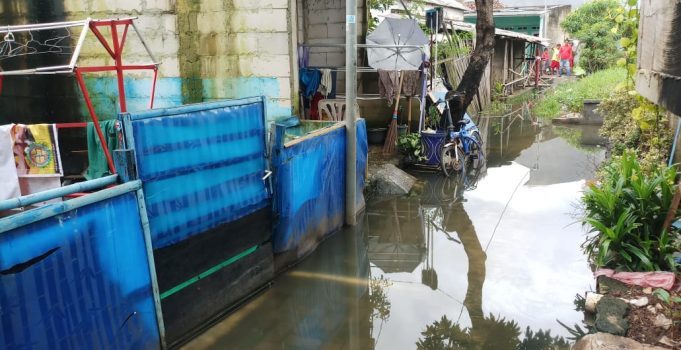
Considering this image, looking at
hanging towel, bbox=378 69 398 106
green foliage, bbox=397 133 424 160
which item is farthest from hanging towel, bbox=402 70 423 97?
green foliage, bbox=397 133 424 160

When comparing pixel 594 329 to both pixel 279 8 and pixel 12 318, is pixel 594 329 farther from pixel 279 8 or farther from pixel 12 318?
pixel 279 8

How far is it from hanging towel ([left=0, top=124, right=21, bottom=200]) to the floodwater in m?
2.29

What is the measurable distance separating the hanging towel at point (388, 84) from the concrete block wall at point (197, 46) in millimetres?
3347

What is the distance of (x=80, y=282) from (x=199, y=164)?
1580mm

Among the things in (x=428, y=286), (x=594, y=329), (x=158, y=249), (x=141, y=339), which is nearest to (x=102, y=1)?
(x=158, y=249)

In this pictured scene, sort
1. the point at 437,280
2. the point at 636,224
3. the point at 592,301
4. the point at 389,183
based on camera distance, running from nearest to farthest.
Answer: the point at 592,301 < the point at 636,224 < the point at 437,280 < the point at 389,183

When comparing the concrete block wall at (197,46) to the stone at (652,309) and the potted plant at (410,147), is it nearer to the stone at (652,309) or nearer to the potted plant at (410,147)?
the potted plant at (410,147)

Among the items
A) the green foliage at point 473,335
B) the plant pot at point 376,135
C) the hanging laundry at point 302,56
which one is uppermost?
the hanging laundry at point 302,56

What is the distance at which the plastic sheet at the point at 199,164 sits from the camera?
4293mm

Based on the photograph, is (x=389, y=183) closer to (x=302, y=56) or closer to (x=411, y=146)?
(x=411, y=146)

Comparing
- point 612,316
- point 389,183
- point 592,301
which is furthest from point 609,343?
point 389,183

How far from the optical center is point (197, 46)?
823 centimetres

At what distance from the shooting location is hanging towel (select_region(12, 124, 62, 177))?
490 centimetres

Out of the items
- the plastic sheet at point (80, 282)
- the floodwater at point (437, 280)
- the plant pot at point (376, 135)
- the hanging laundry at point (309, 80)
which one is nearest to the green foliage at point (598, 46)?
the plant pot at point (376, 135)
